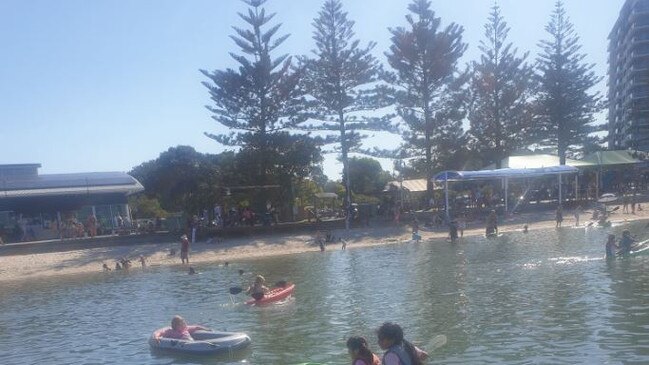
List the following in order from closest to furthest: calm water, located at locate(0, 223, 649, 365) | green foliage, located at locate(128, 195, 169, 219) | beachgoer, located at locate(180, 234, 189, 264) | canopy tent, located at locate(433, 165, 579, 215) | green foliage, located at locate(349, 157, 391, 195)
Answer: calm water, located at locate(0, 223, 649, 365) < beachgoer, located at locate(180, 234, 189, 264) < canopy tent, located at locate(433, 165, 579, 215) < green foliage, located at locate(128, 195, 169, 219) < green foliage, located at locate(349, 157, 391, 195)

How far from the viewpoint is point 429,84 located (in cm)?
4306

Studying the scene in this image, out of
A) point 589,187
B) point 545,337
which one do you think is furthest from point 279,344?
point 589,187

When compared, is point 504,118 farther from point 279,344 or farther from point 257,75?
point 279,344

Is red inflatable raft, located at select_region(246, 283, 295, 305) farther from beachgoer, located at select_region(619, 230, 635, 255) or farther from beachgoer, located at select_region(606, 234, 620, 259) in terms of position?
beachgoer, located at select_region(619, 230, 635, 255)

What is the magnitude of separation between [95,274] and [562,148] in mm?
34145

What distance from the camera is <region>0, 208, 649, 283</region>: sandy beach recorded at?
28.1m

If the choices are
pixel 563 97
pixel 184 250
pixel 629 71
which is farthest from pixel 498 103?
pixel 629 71

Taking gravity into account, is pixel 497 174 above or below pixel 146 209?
above

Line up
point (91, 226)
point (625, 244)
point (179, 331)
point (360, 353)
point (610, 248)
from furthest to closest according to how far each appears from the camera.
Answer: point (91, 226) → point (625, 244) → point (610, 248) → point (179, 331) → point (360, 353)

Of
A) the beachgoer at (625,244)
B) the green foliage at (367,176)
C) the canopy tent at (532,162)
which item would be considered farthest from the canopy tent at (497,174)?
the green foliage at (367,176)

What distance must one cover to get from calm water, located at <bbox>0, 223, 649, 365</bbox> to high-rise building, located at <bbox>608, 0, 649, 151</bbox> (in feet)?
169

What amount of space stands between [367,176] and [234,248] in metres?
29.4

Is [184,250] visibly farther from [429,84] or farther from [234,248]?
[429,84]

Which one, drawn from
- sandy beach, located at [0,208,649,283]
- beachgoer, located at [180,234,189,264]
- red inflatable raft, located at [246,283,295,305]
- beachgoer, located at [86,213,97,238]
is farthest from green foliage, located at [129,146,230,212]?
red inflatable raft, located at [246,283,295,305]
